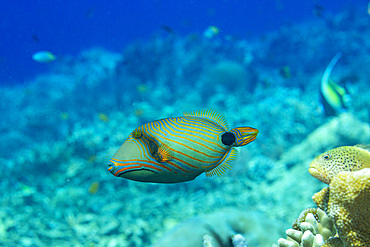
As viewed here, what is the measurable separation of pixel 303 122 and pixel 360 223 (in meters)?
5.57

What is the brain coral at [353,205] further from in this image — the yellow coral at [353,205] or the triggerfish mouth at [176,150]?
the triggerfish mouth at [176,150]

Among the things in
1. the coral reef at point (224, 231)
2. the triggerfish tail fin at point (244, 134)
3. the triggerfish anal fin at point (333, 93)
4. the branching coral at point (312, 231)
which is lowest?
the branching coral at point (312, 231)

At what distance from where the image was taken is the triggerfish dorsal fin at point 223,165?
3.87 feet

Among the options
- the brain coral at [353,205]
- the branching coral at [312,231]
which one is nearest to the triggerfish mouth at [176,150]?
the brain coral at [353,205]

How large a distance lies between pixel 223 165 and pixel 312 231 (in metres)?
0.90

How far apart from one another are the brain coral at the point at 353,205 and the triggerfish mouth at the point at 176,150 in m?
0.48

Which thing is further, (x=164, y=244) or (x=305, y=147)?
(x=305, y=147)

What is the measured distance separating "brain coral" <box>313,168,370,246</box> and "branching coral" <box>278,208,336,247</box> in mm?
383

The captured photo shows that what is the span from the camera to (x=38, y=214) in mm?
4664

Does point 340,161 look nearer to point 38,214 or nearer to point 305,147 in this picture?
point 305,147

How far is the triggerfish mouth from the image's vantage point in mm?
985

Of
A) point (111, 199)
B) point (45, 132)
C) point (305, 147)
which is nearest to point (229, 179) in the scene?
point (305, 147)

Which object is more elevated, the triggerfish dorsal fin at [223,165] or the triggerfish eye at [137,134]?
the triggerfish eye at [137,134]

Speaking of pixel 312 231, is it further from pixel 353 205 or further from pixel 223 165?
pixel 223 165
